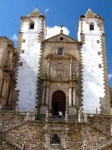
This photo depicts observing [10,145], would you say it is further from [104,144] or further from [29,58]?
[29,58]

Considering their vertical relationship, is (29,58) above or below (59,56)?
below

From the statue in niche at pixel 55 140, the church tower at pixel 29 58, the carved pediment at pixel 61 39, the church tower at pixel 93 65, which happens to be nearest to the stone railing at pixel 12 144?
the statue in niche at pixel 55 140

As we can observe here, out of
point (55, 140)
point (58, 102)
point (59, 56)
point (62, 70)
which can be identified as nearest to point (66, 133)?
point (55, 140)

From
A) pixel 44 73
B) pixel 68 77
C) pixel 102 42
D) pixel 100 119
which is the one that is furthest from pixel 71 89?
pixel 102 42

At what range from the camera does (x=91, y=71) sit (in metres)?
31.8

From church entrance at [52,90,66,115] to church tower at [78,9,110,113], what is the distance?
3.09 metres

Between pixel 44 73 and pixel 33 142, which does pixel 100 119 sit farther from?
pixel 44 73

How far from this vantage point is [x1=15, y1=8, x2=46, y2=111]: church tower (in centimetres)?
3000

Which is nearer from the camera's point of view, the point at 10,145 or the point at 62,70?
the point at 10,145

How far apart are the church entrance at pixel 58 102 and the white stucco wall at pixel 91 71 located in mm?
3117

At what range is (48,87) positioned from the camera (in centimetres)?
3055

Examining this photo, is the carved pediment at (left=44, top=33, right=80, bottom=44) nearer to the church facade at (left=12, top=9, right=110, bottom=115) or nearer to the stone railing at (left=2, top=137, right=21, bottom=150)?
the church facade at (left=12, top=9, right=110, bottom=115)

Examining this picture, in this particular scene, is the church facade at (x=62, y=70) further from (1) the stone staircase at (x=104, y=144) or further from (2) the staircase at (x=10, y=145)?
(2) the staircase at (x=10, y=145)

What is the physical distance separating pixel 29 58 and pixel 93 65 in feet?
26.7
